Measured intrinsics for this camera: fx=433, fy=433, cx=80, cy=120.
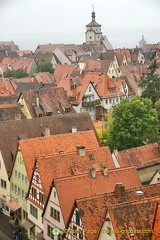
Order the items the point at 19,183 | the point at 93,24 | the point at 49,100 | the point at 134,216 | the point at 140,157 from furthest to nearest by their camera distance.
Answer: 1. the point at 93,24
2. the point at 49,100
3. the point at 140,157
4. the point at 19,183
5. the point at 134,216

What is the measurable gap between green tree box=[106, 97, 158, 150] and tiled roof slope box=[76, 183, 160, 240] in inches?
692

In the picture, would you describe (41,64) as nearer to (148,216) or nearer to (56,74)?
(56,74)

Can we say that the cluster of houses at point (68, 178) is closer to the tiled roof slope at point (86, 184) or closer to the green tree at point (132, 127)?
the tiled roof slope at point (86, 184)

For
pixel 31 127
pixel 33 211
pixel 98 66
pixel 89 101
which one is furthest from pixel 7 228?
pixel 98 66

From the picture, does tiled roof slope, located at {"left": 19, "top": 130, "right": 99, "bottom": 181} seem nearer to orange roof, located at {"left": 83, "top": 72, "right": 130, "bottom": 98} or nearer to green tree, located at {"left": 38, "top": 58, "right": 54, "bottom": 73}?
orange roof, located at {"left": 83, "top": 72, "right": 130, "bottom": 98}

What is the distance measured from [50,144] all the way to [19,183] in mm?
4141

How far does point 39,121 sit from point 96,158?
10825 mm

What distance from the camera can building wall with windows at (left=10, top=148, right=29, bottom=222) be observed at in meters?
35.0

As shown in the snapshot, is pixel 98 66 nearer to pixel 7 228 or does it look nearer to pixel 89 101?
pixel 89 101

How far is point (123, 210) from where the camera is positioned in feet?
73.8

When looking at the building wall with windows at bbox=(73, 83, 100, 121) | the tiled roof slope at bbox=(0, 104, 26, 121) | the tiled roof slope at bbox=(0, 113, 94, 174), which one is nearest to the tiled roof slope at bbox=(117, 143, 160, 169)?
the tiled roof slope at bbox=(0, 113, 94, 174)

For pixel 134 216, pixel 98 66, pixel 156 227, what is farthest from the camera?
pixel 98 66

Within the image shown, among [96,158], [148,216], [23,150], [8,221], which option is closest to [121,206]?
[148,216]

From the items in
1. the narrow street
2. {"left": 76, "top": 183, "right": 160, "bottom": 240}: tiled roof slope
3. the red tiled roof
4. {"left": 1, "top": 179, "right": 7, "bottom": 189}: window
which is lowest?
the narrow street
